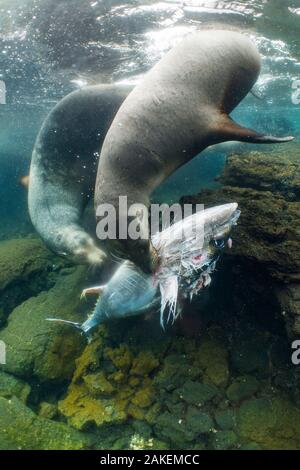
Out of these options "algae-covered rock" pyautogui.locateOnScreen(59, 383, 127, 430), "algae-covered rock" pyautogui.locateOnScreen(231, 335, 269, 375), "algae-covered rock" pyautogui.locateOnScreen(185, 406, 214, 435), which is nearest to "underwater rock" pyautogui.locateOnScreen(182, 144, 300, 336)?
"algae-covered rock" pyautogui.locateOnScreen(231, 335, 269, 375)

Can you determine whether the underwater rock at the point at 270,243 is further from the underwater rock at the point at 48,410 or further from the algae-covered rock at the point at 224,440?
the underwater rock at the point at 48,410

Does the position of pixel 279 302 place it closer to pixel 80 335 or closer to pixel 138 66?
pixel 80 335

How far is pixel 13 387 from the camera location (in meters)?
5.56

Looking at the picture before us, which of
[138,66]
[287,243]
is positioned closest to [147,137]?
[287,243]

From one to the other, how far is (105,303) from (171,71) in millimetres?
2479

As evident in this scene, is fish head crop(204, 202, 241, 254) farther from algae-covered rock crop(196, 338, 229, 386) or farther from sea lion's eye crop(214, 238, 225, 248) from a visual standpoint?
algae-covered rock crop(196, 338, 229, 386)

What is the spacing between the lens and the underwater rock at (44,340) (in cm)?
568

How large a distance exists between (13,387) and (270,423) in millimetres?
3951

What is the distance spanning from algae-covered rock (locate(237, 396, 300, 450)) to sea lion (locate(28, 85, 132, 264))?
3565 millimetres

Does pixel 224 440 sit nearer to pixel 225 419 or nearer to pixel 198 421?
pixel 225 419

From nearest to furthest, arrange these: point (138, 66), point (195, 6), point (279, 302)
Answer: point (279, 302) < point (195, 6) < point (138, 66)

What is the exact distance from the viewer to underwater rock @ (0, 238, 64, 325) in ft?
25.3

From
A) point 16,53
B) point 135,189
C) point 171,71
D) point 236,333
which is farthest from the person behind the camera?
point 16,53

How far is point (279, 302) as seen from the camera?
13.9ft
